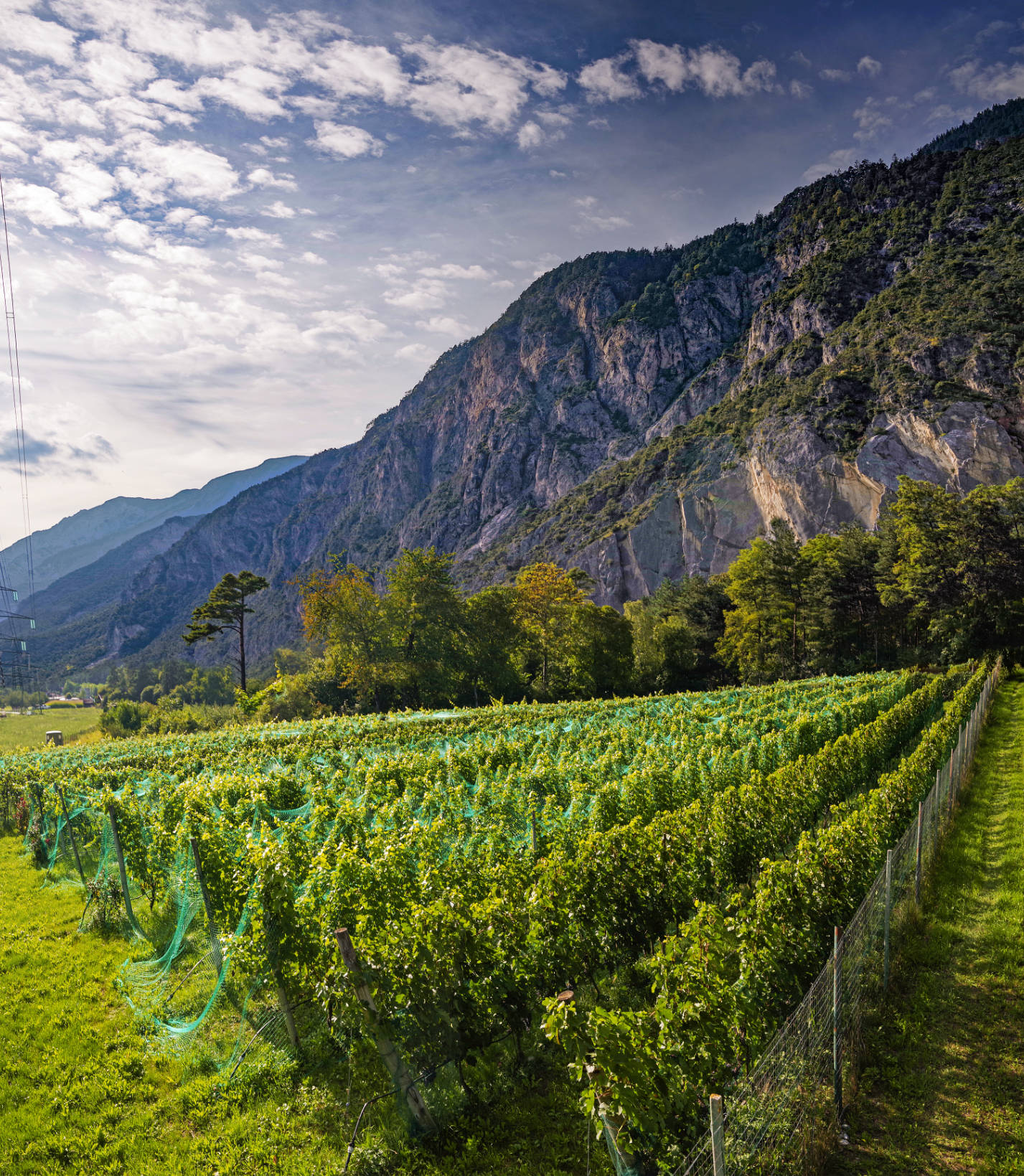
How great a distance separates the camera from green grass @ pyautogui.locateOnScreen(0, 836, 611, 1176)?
189 inches

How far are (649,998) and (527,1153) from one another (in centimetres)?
245

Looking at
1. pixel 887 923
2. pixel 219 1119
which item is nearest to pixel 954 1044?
pixel 887 923

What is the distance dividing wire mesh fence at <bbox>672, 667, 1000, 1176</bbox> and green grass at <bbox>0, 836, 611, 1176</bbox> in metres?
1.46

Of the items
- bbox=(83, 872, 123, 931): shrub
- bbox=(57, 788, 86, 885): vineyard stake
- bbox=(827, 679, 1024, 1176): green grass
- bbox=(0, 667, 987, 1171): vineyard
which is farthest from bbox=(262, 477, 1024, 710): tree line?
bbox=(827, 679, 1024, 1176): green grass

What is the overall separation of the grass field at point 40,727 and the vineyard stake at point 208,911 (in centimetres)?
5154

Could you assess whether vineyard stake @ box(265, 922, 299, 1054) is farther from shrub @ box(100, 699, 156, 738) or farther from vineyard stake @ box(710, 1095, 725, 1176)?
shrub @ box(100, 699, 156, 738)

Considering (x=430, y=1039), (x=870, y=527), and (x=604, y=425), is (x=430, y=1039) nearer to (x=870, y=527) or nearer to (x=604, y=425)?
(x=870, y=527)

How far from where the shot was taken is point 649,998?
22.2 ft

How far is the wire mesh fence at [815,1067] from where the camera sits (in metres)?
3.71

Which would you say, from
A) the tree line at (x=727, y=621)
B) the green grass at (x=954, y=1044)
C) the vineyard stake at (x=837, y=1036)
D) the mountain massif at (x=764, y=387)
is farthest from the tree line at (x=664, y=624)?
the vineyard stake at (x=837, y=1036)

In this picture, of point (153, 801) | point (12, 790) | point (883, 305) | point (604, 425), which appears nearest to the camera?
point (153, 801)

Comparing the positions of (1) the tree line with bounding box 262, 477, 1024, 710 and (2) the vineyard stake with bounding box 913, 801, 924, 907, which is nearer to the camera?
(2) the vineyard stake with bounding box 913, 801, 924, 907

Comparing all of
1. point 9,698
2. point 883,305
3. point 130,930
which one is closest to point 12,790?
point 130,930

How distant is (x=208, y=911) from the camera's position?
764 centimetres
